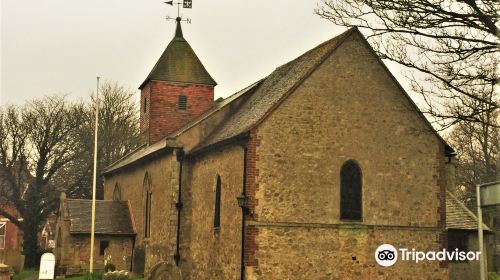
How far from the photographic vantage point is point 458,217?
29.9m

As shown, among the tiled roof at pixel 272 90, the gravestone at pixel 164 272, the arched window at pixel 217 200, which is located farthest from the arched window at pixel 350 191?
the gravestone at pixel 164 272

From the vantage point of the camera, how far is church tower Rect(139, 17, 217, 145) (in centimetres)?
3912

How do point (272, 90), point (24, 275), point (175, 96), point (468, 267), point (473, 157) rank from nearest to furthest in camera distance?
point (272, 90) < point (468, 267) < point (24, 275) < point (175, 96) < point (473, 157)

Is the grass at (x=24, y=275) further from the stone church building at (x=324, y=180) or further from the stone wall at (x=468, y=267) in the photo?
the stone wall at (x=468, y=267)

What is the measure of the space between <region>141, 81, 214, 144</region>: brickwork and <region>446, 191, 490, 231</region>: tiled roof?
15451 mm

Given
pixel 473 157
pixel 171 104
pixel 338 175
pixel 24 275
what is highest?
pixel 171 104

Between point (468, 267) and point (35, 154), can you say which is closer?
point (468, 267)

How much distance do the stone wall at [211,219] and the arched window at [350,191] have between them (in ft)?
12.0

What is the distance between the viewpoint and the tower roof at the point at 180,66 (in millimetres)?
39406

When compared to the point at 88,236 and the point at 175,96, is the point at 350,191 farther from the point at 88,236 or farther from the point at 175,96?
the point at 175,96

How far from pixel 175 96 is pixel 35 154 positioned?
1698 cm

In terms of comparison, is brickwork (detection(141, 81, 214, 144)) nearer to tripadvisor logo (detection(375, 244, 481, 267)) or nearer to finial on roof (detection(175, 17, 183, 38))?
finial on roof (detection(175, 17, 183, 38))

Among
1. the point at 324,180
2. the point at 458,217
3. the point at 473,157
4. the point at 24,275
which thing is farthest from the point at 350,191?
the point at 473,157

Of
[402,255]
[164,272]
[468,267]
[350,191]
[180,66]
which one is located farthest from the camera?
[180,66]
